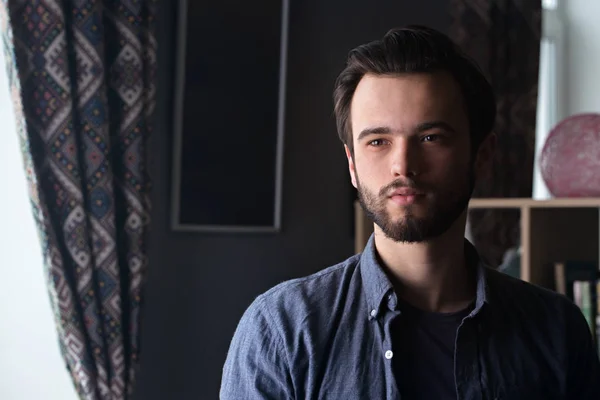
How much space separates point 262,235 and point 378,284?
135 cm

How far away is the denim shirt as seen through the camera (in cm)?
124

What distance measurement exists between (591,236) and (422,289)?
55.9 inches

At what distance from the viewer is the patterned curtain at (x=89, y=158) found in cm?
191

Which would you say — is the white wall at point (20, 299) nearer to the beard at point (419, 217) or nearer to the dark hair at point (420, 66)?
the dark hair at point (420, 66)

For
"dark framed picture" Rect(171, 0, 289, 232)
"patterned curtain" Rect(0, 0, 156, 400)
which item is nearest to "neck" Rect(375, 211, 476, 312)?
"patterned curtain" Rect(0, 0, 156, 400)

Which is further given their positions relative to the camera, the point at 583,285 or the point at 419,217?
the point at 583,285

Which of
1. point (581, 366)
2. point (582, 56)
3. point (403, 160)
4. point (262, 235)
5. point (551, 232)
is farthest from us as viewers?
point (582, 56)

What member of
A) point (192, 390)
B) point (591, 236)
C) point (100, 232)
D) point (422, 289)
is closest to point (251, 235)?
point (192, 390)

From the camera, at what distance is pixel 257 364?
1.26 meters

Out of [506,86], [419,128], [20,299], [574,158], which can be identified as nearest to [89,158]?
[20,299]

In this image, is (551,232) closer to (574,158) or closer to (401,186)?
(574,158)

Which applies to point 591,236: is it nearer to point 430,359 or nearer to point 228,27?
point 228,27

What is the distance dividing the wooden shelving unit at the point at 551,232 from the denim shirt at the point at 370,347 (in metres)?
1.02

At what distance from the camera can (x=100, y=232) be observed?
6.56 feet
